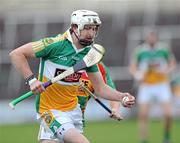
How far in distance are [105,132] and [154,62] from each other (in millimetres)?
2621

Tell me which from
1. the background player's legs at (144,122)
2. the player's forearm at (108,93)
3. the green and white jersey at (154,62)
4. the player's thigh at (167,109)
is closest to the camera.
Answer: the player's forearm at (108,93)

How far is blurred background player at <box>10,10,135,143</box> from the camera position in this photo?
8.74 meters

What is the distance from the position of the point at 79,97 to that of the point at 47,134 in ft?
2.38

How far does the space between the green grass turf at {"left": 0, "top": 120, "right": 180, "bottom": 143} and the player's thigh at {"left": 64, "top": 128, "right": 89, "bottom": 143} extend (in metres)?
7.23

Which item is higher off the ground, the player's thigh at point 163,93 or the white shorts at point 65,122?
the white shorts at point 65,122

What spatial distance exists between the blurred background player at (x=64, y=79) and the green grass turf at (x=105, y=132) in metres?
6.84

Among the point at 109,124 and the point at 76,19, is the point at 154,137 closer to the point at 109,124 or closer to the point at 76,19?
the point at 109,124

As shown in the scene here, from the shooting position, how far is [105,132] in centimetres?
1847

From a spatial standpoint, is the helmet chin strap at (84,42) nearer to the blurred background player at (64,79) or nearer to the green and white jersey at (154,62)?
the blurred background player at (64,79)

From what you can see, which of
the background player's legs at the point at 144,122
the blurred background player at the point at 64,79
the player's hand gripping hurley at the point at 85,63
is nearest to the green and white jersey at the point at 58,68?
the blurred background player at the point at 64,79

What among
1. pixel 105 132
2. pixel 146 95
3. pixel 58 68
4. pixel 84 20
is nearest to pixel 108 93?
pixel 58 68

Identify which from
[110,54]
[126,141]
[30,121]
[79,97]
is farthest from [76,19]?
[110,54]

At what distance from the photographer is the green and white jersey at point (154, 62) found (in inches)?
649

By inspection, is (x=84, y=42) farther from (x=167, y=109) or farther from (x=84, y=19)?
(x=167, y=109)
